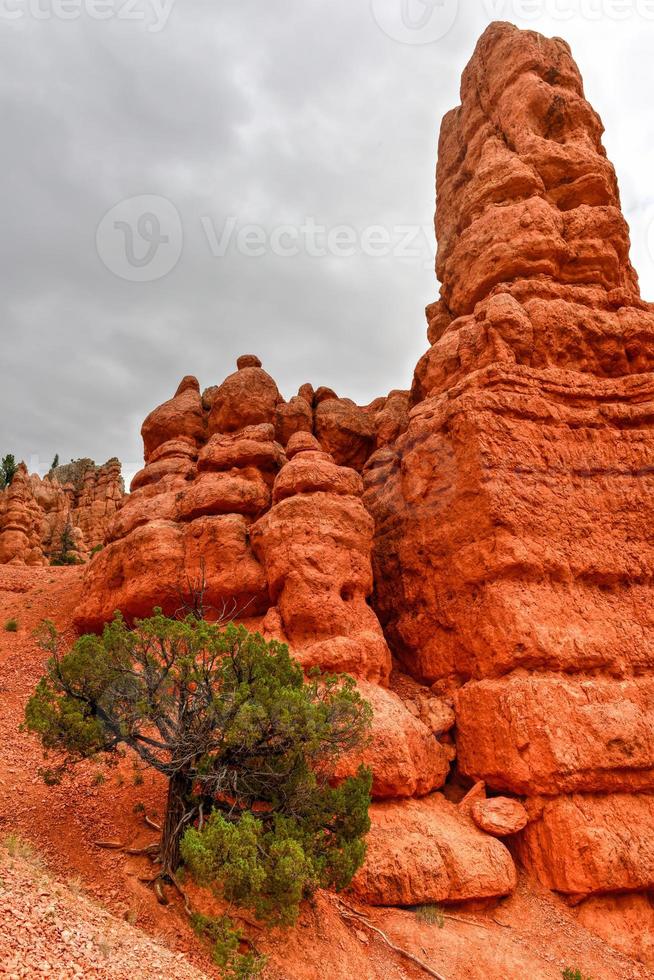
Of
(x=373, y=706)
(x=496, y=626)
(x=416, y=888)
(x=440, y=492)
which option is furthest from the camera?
(x=440, y=492)

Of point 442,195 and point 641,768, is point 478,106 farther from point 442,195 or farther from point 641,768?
point 641,768

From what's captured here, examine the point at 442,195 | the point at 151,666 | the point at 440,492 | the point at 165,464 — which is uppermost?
the point at 442,195

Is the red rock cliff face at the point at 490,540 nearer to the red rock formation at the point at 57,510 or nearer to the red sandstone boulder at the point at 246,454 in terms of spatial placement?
the red sandstone boulder at the point at 246,454

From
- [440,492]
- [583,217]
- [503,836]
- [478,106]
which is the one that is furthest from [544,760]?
[478,106]

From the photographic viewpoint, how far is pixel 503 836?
14000 mm

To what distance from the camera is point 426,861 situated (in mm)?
12266

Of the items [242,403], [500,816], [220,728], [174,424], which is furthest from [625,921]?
[174,424]

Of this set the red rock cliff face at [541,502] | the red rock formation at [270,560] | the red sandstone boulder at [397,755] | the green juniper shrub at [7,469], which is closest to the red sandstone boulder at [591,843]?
the red rock cliff face at [541,502]

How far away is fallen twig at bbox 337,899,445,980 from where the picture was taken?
10.4m

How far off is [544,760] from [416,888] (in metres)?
4.22

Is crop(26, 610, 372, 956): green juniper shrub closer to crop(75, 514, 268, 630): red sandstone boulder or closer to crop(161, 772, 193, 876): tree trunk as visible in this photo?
crop(161, 772, 193, 876): tree trunk

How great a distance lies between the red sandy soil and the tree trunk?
1.62ft

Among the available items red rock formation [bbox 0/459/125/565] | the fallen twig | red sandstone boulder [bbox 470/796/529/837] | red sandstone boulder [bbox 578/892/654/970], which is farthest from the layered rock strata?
red rock formation [bbox 0/459/125/565]

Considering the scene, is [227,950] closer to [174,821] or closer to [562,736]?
[174,821]
